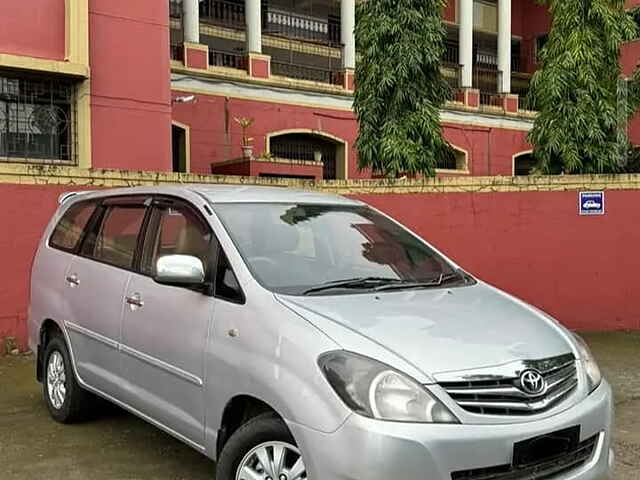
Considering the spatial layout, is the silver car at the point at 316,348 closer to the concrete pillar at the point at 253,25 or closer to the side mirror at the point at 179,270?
the side mirror at the point at 179,270

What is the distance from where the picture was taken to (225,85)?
16.7 m

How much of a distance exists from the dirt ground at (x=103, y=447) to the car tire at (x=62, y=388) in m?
0.09

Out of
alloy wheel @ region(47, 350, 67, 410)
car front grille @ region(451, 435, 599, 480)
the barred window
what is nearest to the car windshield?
car front grille @ region(451, 435, 599, 480)

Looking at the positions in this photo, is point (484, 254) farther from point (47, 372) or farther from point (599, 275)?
point (47, 372)

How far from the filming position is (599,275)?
858cm

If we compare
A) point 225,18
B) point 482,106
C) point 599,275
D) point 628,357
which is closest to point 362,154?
point 599,275

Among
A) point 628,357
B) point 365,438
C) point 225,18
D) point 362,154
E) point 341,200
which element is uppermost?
point 225,18

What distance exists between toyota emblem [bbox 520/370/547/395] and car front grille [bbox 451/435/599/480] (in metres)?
0.29

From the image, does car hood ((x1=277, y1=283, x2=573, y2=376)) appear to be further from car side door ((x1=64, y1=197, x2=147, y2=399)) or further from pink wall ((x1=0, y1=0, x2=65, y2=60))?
pink wall ((x1=0, y1=0, x2=65, y2=60))

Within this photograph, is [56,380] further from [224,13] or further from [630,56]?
[224,13]

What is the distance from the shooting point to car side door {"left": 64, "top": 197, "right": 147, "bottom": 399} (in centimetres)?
436

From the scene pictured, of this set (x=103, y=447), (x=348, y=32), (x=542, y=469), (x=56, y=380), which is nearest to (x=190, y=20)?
(x=348, y=32)

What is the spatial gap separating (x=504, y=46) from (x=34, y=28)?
1683 cm

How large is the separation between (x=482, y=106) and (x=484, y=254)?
14261 mm
